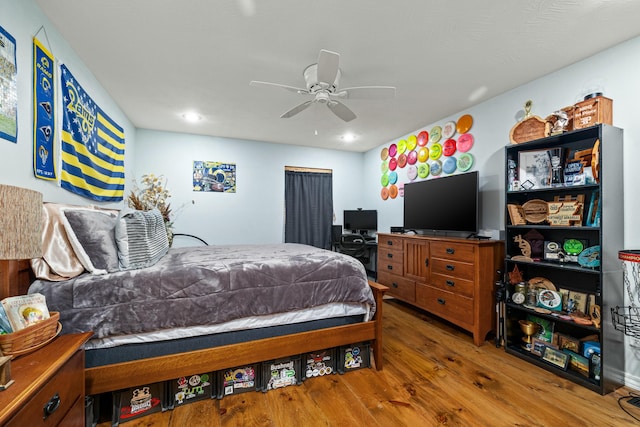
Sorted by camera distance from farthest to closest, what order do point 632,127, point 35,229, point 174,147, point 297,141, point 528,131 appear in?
1. point 297,141
2. point 174,147
3. point 528,131
4. point 632,127
5. point 35,229

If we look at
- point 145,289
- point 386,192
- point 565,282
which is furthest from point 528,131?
point 145,289

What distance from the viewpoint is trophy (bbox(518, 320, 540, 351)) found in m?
2.39

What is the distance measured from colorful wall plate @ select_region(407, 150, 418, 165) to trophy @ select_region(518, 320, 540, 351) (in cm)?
240

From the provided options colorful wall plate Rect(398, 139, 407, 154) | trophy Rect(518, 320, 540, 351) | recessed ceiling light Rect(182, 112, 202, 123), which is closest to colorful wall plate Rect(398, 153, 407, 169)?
colorful wall plate Rect(398, 139, 407, 154)

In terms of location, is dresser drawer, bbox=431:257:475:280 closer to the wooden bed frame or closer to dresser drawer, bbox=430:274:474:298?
dresser drawer, bbox=430:274:474:298

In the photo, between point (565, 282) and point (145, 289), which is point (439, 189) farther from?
point (145, 289)

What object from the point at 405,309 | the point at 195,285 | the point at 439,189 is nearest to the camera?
the point at 195,285

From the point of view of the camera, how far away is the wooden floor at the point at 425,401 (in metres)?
1.63

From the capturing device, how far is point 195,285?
1.70 meters

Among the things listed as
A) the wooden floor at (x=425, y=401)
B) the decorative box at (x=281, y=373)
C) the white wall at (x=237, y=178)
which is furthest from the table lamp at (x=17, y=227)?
the white wall at (x=237, y=178)

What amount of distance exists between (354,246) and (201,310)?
310 cm

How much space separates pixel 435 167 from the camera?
3666 mm

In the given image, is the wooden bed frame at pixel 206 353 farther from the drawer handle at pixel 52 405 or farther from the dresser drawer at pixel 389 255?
the dresser drawer at pixel 389 255

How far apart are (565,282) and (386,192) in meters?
2.70
